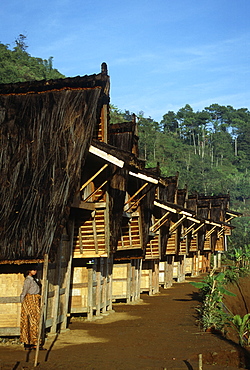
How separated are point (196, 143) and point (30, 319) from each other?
113604 millimetres

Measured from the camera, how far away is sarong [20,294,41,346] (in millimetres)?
10047

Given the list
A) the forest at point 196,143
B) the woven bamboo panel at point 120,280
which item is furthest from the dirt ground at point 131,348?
the forest at point 196,143

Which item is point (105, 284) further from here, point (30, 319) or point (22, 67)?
point (22, 67)

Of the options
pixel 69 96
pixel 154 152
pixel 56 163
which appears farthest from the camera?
pixel 154 152

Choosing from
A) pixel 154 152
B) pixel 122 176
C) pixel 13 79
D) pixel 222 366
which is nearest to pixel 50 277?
pixel 222 366

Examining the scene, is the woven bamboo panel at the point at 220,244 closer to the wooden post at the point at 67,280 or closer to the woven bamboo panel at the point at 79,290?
the woven bamboo panel at the point at 79,290

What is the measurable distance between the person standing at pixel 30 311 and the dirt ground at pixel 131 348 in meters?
0.29

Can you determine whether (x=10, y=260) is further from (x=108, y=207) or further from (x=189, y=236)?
(x=189, y=236)

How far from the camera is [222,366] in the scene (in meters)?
9.79

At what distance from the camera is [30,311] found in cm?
1017

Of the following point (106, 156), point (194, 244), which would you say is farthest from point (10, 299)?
point (194, 244)

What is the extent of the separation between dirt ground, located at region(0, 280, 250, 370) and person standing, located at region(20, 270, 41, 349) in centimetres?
29

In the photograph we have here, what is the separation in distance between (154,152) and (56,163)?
77.2 meters

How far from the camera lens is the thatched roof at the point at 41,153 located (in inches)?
385
